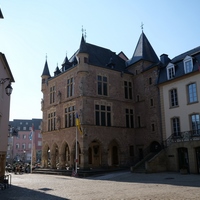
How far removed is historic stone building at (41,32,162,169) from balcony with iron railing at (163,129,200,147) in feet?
6.91

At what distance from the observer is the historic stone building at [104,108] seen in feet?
96.9

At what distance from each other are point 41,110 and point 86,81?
1120 centimetres

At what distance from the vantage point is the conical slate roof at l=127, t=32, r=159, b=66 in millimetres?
34344

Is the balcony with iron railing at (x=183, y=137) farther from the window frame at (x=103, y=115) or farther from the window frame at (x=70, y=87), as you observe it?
the window frame at (x=70, y=87)

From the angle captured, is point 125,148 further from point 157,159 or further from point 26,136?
point 26,136

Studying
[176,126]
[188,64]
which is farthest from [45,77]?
[188,64]

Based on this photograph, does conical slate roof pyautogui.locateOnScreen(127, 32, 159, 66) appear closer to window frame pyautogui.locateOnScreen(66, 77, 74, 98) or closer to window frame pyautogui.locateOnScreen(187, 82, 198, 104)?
window frame pyautogui.locateOnScreen(66, 77, 74, 98)

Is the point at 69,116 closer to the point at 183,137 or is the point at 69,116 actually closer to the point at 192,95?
the point at 183,137

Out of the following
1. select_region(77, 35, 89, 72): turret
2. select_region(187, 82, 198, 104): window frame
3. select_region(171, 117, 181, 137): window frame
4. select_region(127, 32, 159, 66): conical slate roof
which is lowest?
select_region(171, 117, 181, 137): window frame

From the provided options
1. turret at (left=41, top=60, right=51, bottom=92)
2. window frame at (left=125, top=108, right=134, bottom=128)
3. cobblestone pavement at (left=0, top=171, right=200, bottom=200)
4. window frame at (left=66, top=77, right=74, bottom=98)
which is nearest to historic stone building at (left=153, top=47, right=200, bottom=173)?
window frame at (left=125, top=108, right=134, bottom=128)

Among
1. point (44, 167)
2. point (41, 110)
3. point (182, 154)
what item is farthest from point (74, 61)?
point (182, 154)

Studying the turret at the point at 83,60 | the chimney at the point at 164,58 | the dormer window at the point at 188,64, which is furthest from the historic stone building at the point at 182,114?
the turret at the point at 83,60

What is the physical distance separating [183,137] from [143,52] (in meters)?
14.1

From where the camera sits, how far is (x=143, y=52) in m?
34.7
